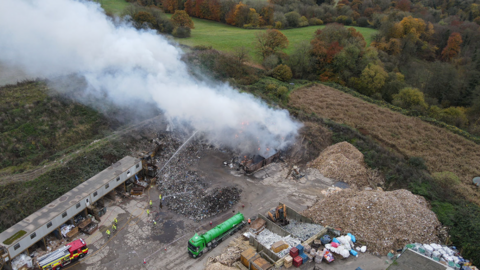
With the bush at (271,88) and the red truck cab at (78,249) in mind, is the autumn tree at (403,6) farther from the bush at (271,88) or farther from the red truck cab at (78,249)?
the red truck cab at (78,249)

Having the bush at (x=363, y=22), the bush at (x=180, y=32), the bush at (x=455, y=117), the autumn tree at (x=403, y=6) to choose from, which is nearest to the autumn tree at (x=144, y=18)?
the bush at (x=180, y=32)

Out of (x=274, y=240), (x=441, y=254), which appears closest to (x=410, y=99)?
(x=441, y=254)

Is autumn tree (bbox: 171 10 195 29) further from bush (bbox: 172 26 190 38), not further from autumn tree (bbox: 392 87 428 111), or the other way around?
autumn tree (bbox: 392 87 428 111)

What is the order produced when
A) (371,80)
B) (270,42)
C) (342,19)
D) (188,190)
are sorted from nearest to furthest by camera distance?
1. (188,190)
2. (371,80)
3. (270,42)
4. (342,19)

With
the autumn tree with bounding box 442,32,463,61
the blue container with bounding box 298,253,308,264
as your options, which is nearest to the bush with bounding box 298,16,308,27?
the autumn tree with bounding box 442,32,463,61

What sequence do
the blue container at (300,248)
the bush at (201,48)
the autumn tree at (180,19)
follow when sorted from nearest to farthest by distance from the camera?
the blue container at (300,248) < the bush at (201,48) < the autumn tree at (180,19)

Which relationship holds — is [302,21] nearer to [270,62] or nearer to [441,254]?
[270,62]
